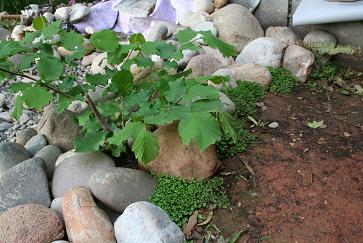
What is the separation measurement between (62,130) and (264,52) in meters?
1.97

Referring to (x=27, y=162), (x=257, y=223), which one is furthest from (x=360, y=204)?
(x=27, y=162)

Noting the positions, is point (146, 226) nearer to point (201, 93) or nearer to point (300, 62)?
point (201, 93)

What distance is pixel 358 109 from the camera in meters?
3.45

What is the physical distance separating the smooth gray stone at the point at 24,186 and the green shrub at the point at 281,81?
2029mm

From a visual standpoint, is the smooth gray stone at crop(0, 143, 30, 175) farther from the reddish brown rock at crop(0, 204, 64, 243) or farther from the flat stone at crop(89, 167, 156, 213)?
the flat stone at crop(89, 167, 156, 213)

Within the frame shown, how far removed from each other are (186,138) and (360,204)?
1134 mm

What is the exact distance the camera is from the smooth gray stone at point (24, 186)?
2611 mm

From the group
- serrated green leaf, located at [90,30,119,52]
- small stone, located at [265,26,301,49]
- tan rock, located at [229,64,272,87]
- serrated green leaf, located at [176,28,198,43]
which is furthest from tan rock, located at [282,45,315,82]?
serrated green leaf, located at [90,30,119,52]

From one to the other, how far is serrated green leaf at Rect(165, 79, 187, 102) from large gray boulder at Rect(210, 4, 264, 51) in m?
2.21

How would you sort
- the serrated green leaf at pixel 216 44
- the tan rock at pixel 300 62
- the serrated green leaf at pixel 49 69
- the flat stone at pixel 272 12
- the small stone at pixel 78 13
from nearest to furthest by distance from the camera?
the serrated green leaf at pixel 49 69 → the serrated green leaf at pixel 216 44 → the tan rock at pixel 300 62 → the flat stone at pixel 272 12 → the small stone at pixel 78 13

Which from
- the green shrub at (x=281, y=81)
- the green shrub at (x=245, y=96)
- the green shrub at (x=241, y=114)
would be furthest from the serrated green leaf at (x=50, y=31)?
the green shrub at (x=281, y=81)

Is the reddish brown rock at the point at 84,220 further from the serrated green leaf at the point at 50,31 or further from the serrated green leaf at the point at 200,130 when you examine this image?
the serrated green leaf at the point at 50,31

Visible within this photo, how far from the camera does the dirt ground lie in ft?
7.76

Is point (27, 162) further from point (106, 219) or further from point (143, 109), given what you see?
point (143, 109)
